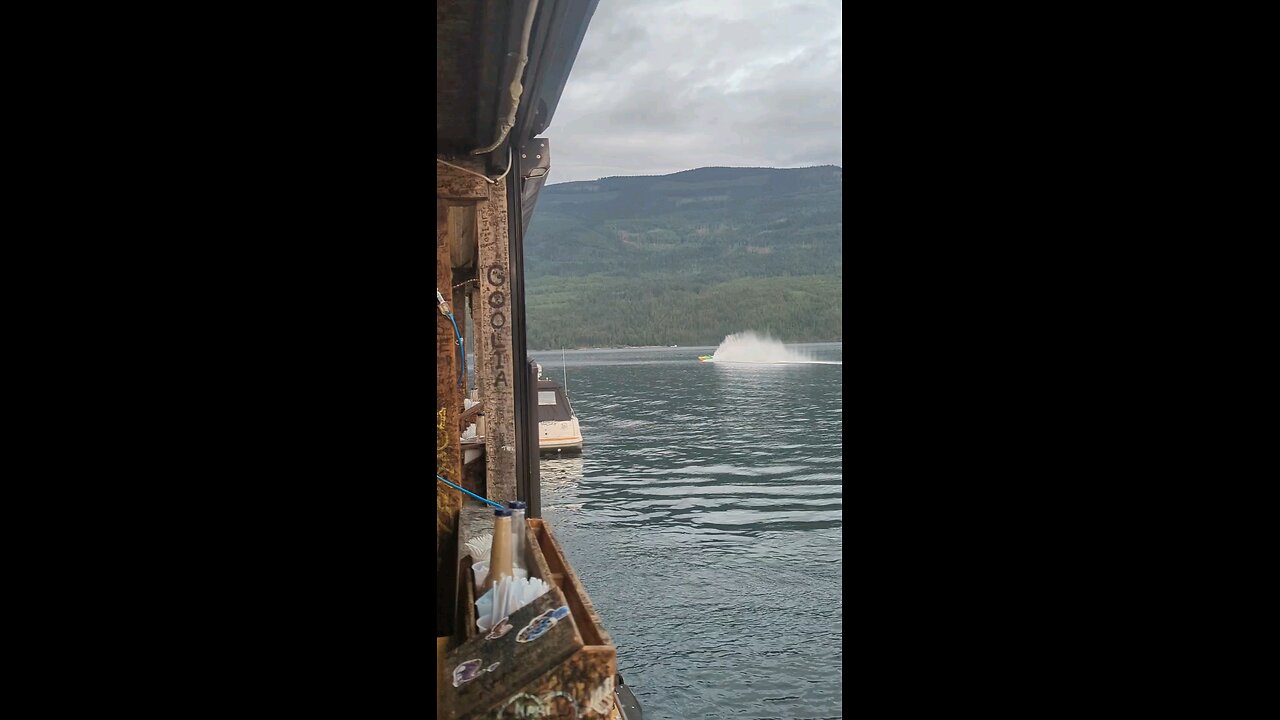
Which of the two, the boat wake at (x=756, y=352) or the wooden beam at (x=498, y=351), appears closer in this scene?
the wooden beam at (x=498, y=351)

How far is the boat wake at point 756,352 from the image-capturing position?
9375 cm

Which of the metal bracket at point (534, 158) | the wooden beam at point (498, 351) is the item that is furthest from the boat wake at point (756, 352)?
the wooden beam at point (498, 351)

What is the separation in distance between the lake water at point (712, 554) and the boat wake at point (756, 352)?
52579mm

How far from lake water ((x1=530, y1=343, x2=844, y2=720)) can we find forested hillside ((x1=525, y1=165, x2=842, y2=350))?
60.4m

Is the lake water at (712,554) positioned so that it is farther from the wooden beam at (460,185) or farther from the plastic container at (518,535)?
the wooden beam at (460,185)

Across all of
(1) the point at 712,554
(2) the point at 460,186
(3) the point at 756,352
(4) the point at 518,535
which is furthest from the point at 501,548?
(3) the point at 756,352

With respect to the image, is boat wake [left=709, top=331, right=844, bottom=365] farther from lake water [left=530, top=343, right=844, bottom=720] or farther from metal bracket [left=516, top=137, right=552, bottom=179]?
metal bracket [left=516, top=137, right=552, bottom=179]
